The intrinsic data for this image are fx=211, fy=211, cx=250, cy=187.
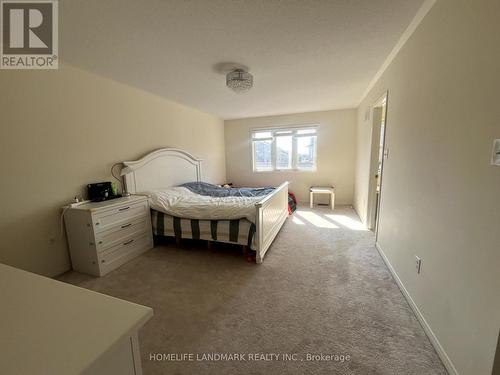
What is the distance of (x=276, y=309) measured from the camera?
169 cm

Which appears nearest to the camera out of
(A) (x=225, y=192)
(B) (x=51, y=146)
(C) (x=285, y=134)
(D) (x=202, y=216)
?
(B) (x=51, y=146)

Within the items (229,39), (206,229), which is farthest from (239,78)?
(206,229)

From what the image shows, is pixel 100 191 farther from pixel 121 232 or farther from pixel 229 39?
pixel 229 39

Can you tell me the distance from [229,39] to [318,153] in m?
3.64

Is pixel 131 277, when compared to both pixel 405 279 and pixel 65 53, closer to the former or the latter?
pixel 65 53

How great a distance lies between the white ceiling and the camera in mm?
1521

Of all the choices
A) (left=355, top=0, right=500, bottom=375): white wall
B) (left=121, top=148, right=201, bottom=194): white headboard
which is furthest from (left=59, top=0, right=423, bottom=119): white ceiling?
(left=121, top=148, right=201, bottom=194): white headboard

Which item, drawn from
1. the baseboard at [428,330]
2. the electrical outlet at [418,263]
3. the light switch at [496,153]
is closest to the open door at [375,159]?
the baseboard at [428,330]

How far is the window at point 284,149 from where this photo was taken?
5094 millimetres

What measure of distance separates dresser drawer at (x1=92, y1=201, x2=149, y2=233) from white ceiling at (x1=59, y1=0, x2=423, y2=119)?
1.58m

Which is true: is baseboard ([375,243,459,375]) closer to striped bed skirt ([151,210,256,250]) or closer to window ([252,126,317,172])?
striped bed skirt ([151,210,256,250])

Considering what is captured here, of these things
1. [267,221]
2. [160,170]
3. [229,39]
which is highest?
[229,39]

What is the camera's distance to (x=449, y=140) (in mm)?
1264

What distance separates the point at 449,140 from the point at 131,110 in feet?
A: 11.2
